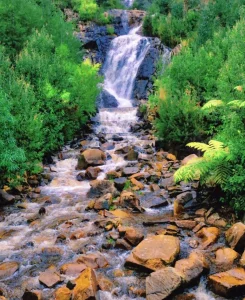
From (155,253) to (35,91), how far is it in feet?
34.0

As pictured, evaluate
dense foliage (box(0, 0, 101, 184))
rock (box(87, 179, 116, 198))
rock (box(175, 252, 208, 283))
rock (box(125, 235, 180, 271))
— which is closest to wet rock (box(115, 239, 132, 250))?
rock (box(125, 235, 180, 271))

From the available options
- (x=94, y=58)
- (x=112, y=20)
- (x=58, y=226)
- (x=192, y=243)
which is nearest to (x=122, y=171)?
(x=58, y=226)

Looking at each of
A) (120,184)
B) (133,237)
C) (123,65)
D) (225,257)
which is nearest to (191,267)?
(225,257)

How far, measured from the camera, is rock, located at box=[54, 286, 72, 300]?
18.8 ft

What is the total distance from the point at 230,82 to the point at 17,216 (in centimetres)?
788

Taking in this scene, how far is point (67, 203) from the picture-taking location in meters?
10.6

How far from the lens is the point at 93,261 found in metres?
6.93

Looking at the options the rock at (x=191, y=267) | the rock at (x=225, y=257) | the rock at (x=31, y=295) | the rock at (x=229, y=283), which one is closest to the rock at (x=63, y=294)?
the rock at (x=31, y=295)

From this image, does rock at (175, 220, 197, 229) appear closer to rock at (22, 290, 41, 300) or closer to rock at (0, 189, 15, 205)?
rock at (22, 290, 41, 300)

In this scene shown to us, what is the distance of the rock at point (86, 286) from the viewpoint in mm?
5547

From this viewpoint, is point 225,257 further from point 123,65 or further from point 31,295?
point 123,65

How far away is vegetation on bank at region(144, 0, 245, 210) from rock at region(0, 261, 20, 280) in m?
4.35

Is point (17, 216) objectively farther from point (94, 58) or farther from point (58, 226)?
point (94, 58)

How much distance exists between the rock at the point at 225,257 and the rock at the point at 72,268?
278cm
